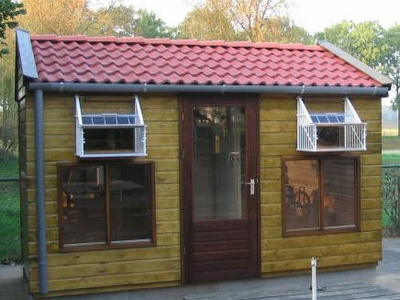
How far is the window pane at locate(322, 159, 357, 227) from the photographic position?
22.3ft

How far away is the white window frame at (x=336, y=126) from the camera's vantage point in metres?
6.41

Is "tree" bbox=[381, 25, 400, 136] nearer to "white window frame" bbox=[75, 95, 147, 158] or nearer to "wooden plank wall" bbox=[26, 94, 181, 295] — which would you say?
"wooden plank wall" bbox=[26, 94, 181, 295]

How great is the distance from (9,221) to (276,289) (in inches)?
189

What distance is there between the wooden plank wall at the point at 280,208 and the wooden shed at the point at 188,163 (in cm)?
2

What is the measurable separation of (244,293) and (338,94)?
2.57m

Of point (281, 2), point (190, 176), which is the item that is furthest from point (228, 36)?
point (190, 176)

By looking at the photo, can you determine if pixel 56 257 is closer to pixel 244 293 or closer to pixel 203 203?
pixel 203 203

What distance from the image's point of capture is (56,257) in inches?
229

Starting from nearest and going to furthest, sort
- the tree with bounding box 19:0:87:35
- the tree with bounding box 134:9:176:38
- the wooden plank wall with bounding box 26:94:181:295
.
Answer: the wooden plank wall with bounding box 26:94:181:295 → the tree with bounding box 19:0:87:35 → the tree with bounding box 134:9:176:38

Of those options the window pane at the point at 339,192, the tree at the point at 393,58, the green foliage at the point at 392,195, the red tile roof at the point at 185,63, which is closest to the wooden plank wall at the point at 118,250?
the red tile roof at the point at 185,63

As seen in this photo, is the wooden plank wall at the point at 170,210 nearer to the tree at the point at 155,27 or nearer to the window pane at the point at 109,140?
the window pane at the point at 109,140

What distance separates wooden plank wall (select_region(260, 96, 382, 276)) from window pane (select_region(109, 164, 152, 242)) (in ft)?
4.40

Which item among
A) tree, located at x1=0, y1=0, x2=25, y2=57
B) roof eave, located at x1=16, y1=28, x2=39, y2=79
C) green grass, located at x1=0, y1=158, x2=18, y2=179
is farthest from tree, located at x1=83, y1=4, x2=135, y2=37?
tree, located at x1=0, y1=0, x2=25, y2=57

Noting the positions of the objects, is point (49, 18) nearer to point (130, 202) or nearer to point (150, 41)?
point (150, 41)
